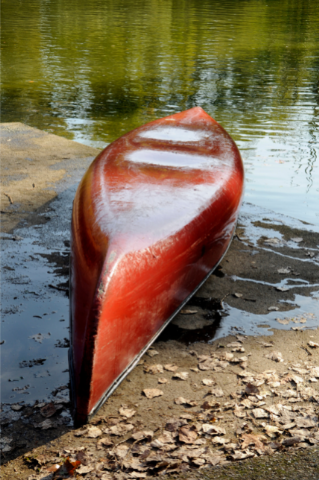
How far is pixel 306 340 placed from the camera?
3.32 meters

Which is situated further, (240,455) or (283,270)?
(283,270)

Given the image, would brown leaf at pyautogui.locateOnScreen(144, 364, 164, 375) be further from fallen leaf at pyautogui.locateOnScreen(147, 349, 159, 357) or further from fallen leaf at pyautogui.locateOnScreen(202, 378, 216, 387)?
A: fallen leaf at pyautogui.locateOnScreen(202, 378, 216, 387)

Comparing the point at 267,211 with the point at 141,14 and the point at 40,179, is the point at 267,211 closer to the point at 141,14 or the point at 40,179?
the point at 40,179

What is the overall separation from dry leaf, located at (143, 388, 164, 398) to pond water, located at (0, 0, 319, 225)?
3.34m

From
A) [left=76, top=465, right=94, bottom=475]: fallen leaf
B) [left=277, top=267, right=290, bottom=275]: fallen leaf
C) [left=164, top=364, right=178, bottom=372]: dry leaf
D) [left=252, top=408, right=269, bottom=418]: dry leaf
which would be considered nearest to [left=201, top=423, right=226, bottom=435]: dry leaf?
[left=252, top=408, right=269, bottom=418]: dry leaf

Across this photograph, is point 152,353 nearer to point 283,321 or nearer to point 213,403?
point 213,403

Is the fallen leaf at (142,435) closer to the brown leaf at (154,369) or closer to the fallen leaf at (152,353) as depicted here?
the brown leaf at (154,369)

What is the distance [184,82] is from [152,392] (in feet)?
36.4

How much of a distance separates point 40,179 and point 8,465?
13.5ft

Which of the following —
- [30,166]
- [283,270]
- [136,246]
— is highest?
[136,246]

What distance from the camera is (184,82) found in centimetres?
1277

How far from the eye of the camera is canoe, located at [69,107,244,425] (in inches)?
102

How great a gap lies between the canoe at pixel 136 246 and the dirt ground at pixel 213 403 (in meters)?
0.15

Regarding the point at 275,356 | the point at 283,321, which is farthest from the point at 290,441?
the point at 283,321
